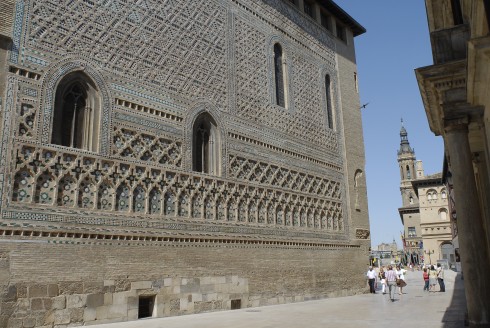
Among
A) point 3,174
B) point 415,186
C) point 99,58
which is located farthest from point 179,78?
point 415,186

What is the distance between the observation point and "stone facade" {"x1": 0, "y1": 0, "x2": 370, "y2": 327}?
7.43 m

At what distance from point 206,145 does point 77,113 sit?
344cm

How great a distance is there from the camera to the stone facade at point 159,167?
7426mm

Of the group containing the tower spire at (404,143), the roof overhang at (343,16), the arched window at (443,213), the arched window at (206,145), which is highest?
the tower spire at (404,143)

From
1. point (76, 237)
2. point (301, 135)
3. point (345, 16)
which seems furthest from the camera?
point (345, 16)

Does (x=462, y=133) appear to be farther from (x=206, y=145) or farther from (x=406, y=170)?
(x=406, y=170)

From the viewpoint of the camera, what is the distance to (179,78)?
34.6 feet

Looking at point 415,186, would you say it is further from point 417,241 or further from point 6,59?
point 6,59

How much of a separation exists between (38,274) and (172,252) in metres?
2.81

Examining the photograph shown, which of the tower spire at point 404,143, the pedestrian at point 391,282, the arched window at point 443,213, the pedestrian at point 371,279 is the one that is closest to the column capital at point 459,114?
the pedestrian at point 391,282

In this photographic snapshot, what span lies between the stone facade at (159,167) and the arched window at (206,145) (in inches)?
1.5

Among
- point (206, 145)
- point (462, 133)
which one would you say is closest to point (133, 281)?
point (206, 145)

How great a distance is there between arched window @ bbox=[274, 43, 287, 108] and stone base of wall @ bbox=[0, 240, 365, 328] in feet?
15.8

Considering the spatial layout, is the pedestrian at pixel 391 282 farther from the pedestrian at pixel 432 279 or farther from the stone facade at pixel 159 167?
the pedestrian at pixel 432 279
